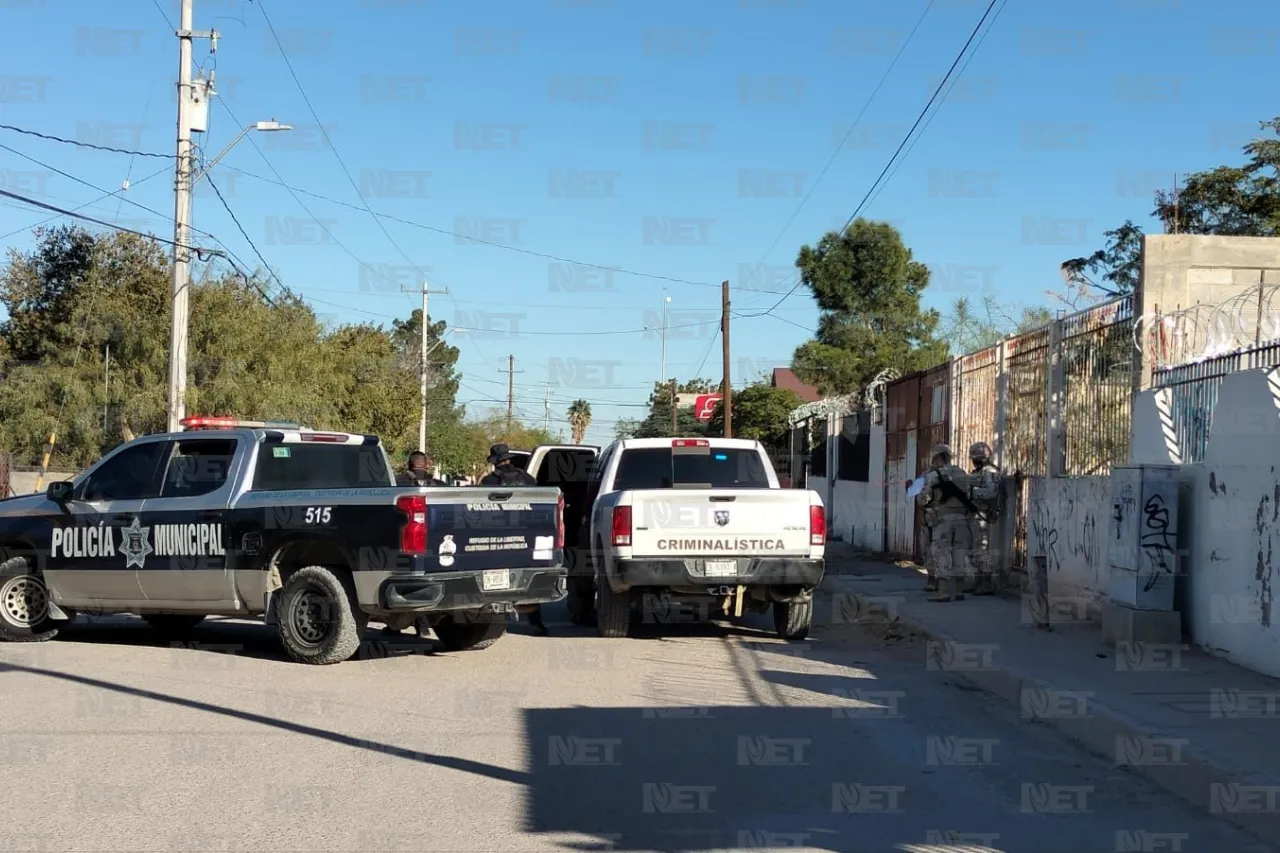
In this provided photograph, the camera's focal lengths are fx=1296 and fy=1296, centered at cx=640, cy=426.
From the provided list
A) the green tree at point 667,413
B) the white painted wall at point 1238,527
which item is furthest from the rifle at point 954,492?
the green tree at point 667,413

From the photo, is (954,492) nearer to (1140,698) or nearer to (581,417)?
(1140,698)

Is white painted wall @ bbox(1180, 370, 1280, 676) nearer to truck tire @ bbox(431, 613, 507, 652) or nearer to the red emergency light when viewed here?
truck tire @ bbox(431, 613, 507, 652)

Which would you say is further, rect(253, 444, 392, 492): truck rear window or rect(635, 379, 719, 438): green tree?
rect(635, 379, 719, 438): green tree

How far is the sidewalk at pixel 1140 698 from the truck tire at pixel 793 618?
1174mm

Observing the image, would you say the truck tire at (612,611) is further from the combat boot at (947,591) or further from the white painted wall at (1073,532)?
the white painted wall at (1073,532)

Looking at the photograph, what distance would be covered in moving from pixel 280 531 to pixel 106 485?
2.20 meters

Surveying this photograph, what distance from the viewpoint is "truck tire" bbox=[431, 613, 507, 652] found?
12.0m

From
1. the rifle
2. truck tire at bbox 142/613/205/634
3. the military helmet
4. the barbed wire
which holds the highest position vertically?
the barbed wire

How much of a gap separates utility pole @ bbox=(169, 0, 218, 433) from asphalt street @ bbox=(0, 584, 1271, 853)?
34.3 feet

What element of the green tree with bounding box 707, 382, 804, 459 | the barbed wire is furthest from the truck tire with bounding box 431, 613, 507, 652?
the green tree with bounding box 707, 382, 804, 459

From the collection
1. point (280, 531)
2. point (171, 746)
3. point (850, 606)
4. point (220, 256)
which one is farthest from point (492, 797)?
point (220, 256)

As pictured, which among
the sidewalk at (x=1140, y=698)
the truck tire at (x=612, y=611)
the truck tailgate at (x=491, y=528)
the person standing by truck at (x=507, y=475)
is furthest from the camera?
→ the person standing by truck at (x=507, y=475)

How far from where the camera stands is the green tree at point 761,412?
48.6 meters

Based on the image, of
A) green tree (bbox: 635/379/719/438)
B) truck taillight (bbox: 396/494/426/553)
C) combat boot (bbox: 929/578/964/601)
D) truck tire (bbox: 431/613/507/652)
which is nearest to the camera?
truck taillight (bbox: 396/494/426/553)
